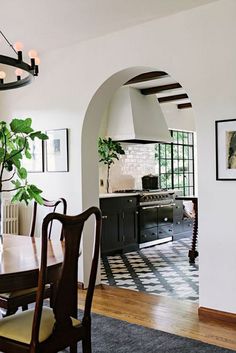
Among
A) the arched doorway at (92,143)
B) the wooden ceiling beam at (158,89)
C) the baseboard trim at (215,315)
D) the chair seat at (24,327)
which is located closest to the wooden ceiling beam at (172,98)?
the wooden ceiling beam at (158,89)

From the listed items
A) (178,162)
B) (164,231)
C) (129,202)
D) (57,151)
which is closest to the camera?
(57,151)

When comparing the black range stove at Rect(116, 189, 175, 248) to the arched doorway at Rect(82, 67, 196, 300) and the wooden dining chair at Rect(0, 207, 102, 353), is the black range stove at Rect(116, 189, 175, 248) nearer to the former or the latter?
the arched doorway at Rect(82, 67, 196, 300)

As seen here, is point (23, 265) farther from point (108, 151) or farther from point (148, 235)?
point (148, 235)

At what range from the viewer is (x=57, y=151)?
473cm

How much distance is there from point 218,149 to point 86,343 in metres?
1.93

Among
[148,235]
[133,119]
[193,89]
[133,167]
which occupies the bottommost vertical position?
[148,235]

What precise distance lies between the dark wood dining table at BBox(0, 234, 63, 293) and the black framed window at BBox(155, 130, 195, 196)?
585 cm

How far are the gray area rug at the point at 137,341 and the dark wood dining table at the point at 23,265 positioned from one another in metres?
0.82

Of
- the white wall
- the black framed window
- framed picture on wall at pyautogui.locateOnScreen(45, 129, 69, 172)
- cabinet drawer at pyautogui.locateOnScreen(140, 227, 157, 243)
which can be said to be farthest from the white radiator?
the black framed window

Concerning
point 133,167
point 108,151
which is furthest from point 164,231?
point 108,151

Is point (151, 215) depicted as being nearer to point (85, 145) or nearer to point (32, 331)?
point (85, 145)

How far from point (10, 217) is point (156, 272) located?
1.95 metres

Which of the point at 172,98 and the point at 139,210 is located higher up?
the point at 172,98

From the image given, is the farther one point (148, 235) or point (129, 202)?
point (148, 235)
